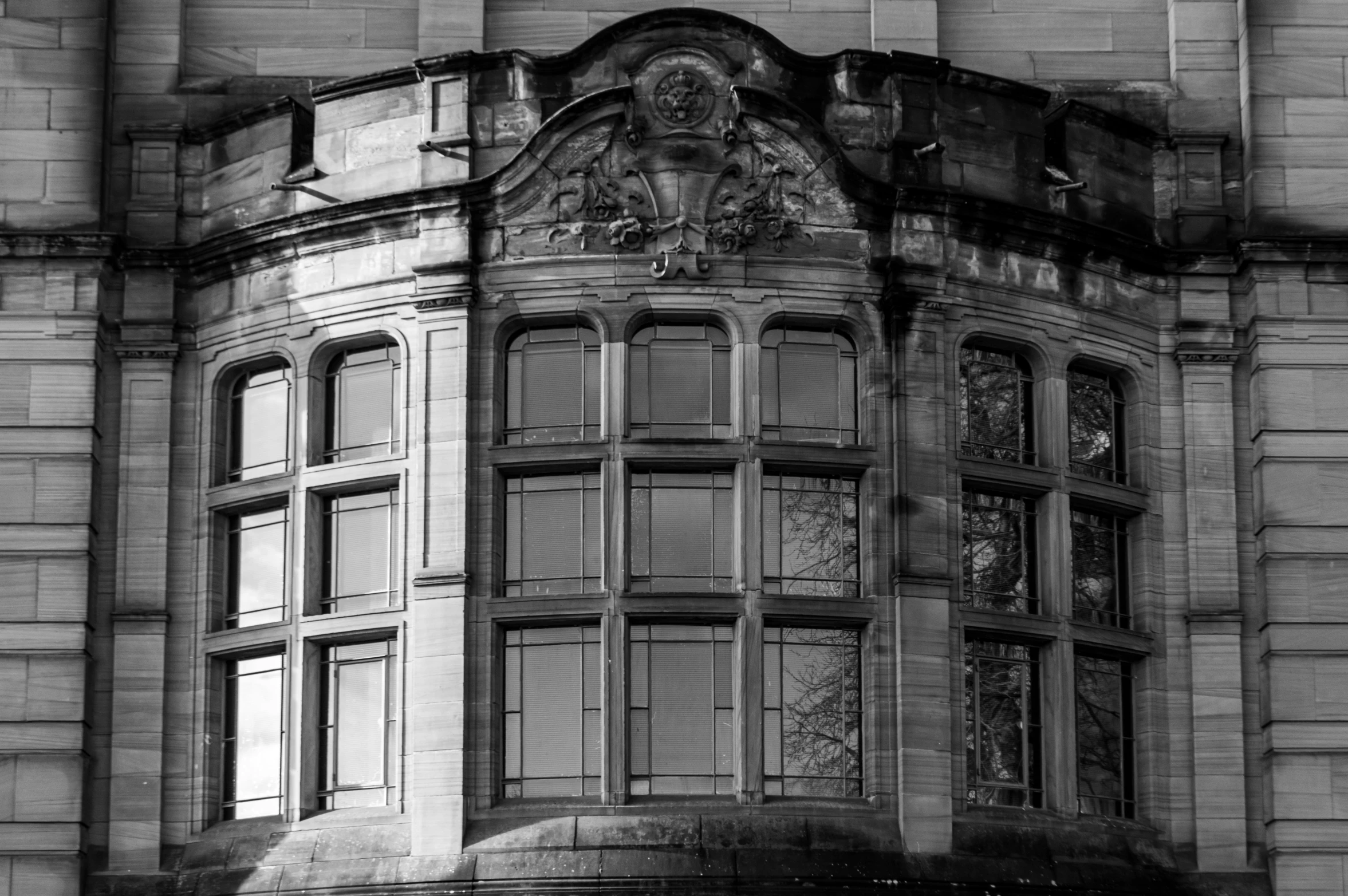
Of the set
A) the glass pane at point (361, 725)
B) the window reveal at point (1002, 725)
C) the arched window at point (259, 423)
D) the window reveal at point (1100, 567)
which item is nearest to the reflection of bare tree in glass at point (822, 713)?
the window reveal at point (1002, 725)

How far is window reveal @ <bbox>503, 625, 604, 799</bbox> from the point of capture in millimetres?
35156

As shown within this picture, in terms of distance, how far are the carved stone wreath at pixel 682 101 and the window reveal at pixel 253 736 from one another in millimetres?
8002

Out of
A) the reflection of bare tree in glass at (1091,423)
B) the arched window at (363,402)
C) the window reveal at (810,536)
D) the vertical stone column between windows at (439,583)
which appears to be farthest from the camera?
the reflection of bare tree in glass at (1091,423)

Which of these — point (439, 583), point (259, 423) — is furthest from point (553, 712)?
point (259, 423)

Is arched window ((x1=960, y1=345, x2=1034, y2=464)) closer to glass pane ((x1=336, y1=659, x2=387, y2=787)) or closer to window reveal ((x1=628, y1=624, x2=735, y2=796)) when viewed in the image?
window reveal ((x1=628, y1=624, x2=735, y2=796))

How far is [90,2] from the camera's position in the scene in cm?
3872

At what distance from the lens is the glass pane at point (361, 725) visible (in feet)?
118

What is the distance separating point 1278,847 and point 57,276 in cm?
1640

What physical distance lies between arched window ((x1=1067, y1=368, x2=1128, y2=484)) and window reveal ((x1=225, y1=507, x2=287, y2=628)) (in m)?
9.86

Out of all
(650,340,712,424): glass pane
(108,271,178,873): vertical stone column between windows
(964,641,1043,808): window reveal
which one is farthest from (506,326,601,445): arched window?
(964,641,1043,808): window reveal

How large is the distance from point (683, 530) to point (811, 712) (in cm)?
262

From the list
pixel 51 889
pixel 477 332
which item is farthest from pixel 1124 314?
pixel 51 889

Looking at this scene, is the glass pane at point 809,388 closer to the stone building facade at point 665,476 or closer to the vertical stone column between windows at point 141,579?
the stone building facade at point 665,476

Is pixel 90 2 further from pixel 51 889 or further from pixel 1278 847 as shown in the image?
pixel 1278 847
